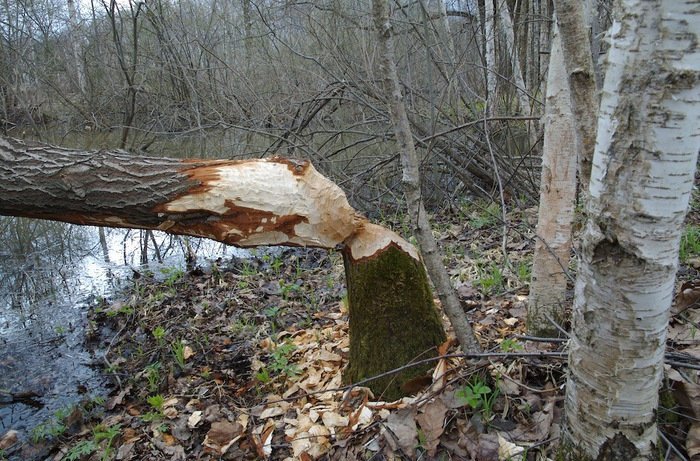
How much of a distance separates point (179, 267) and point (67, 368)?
187cm

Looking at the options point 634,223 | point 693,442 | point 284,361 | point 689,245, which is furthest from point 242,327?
point 689,245

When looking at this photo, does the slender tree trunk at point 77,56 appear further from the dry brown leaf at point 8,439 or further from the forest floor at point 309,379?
the dry brown leaf at point 8,439

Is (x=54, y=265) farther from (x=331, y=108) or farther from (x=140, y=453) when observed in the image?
(x=140, y=453)

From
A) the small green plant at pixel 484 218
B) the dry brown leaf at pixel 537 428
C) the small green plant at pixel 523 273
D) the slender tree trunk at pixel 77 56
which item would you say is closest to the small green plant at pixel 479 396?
the dry brown leaf at pixel 537 428

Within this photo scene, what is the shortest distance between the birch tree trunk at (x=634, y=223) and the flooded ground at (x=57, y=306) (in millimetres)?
3005

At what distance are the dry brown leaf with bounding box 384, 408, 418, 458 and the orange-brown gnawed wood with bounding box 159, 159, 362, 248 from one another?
0.86 meters

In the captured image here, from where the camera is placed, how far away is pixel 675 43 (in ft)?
3.51

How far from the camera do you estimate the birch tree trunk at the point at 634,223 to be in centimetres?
110

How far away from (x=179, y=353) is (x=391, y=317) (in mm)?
1637

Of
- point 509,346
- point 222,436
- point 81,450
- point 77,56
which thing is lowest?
point 81,450

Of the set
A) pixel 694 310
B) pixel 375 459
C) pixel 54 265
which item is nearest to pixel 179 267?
pixel 54 265

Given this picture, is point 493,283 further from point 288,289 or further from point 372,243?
point 288,289

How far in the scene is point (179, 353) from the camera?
3.39 metres

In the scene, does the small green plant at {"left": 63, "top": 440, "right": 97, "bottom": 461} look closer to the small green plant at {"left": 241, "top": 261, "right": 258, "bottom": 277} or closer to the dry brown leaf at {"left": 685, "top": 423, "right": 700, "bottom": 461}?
the small green plant at {"left": 241, "top": 261, "right": 258, "bottom": 277}
